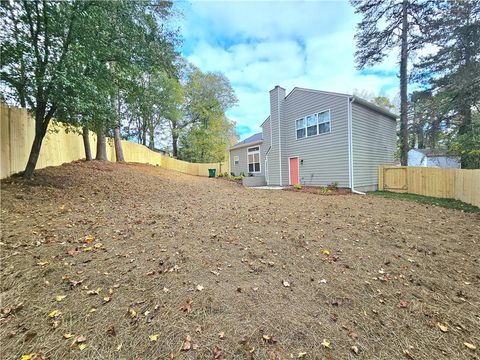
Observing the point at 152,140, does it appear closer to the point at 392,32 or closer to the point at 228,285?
the point at 392,32

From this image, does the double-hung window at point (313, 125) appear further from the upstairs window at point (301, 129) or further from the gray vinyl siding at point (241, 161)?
the gray vinyl siding at point (241, 161)

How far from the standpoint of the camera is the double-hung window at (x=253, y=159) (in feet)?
56.8

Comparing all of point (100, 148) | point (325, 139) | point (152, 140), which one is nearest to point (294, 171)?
point (325, 139)

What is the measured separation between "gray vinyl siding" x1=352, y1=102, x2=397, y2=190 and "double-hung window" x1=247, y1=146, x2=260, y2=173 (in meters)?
7.75

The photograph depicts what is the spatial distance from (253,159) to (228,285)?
15.5 meters

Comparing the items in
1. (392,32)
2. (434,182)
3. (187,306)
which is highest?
(392,32)

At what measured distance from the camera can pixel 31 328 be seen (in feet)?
6.31

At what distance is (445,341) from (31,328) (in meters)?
3.75

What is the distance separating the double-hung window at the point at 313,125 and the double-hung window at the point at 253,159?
15.6ft

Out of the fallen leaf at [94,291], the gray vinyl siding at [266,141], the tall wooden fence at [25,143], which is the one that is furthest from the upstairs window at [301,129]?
the fallen leaf at [94,291]

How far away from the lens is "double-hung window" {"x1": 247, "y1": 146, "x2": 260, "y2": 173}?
17312 mm

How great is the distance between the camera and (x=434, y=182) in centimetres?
938

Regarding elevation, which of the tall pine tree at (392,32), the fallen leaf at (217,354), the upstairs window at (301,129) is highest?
the tall pine tree at (392,32)

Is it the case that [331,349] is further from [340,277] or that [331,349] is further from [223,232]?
[223,232]
